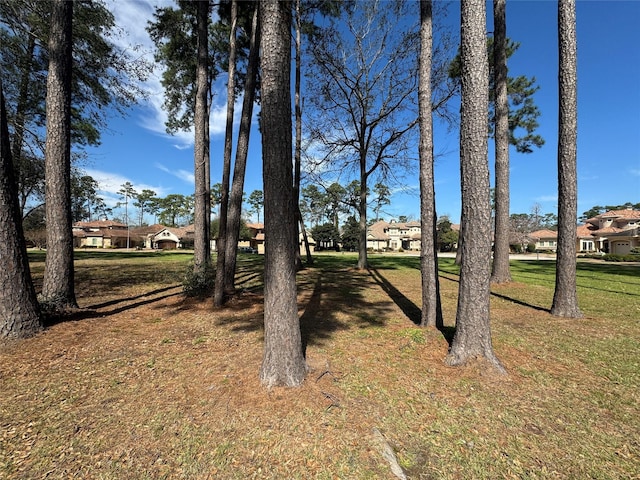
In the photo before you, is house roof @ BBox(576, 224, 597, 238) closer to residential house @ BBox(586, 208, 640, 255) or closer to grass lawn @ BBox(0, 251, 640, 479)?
residential house @ BBox(586, 208, 640, 255)

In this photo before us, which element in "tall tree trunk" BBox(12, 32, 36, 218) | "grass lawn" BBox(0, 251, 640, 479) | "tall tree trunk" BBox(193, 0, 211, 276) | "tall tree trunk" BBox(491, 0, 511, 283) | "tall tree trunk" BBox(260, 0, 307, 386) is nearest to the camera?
"grass lawn" BBox(0, 251, 640, 479)

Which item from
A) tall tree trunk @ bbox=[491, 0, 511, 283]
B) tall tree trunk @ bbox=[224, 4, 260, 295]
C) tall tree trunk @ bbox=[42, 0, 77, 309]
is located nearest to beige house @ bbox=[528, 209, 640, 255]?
tall tree trunk @ bbox=[491, 0, 511, 283]

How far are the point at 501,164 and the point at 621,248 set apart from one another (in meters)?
39.0

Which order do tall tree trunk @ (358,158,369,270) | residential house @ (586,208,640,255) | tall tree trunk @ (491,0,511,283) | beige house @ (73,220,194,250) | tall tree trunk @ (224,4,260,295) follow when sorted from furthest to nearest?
beige house @ (73,220,194,250) → residential house @ (586,208,640,255) → tall tree trunk @ (358,158,369,270) → tall tree trunk @ (491,0,511,283) → tall tree trunk @ (224,4,260,295)

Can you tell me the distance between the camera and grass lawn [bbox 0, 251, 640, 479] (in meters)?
2.05

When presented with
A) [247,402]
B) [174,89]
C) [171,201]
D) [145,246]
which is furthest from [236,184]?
[171,201]

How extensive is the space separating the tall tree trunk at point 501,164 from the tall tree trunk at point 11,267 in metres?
11.2

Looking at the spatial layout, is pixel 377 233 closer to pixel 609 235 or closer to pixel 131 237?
pixel 609 235

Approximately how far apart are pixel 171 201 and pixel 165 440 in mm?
69440

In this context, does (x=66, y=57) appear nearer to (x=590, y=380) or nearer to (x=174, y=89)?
(x=174, y=89)

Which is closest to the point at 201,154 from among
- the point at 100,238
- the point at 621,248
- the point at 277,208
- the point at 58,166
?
the point at 58,166

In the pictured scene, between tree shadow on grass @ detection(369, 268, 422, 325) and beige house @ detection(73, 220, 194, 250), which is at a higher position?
beige house @ detection(73, 220, 194, 250)

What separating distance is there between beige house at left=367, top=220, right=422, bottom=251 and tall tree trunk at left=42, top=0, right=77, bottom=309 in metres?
48.2

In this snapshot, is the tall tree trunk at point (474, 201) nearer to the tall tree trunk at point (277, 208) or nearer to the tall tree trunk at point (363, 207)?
the tall tree trunk at point (277, 208)
